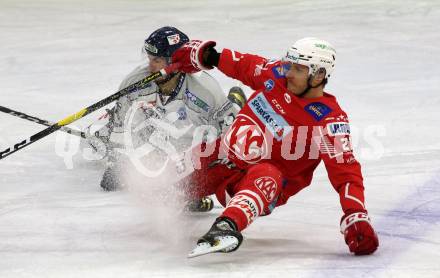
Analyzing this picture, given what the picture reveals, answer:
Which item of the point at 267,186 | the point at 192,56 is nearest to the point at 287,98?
the point at 267,186

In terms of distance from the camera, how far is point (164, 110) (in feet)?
18.1

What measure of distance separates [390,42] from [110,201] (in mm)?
3778

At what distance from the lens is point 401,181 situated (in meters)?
5.36

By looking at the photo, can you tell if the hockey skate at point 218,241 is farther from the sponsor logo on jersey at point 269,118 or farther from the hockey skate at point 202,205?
the hockey skate at point 202,205

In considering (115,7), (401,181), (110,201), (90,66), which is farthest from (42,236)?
(115,7)

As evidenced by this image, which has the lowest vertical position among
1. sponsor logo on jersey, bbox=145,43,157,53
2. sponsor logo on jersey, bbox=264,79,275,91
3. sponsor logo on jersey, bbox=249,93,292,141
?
sponsor logo on jersey, bbox=249,93,292,141

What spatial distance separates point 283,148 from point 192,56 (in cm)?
69

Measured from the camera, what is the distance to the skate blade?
3803mm

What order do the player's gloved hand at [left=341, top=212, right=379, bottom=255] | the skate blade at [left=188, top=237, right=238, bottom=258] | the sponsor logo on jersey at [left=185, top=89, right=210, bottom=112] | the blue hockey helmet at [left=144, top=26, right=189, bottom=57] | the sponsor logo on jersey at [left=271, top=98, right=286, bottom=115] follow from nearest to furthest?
the skate blade at [left=188, top=237, right=238, bottom=258] → the player's gloved hand at [left=341, top=212, right=379, bottom=255] → the sponsor logo on jersey at [left=271, top=98, right=286, bottom=115] → the blue hockey helmet at [left=144, top=26, right=189, bottom=57] → the sponsor logo on jersey at [left=185, top=89, right=210, bottom=112]

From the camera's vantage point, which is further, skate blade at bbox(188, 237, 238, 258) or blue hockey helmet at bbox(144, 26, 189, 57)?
blue hockey helmet at bbox(144, 26, 189, 57)

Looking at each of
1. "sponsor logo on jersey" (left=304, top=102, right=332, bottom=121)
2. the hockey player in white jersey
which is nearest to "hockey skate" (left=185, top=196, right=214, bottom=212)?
the hockey player in white jersey

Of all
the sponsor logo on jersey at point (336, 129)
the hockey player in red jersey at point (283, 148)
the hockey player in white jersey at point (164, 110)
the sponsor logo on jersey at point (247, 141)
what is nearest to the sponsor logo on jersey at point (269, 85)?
the hockey player in red jersey at point (283, 148)

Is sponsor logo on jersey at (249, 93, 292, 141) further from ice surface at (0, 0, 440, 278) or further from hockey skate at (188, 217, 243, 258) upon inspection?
hockey skate at (188, 217, 243, 258)

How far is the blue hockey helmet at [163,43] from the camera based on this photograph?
206 inches
